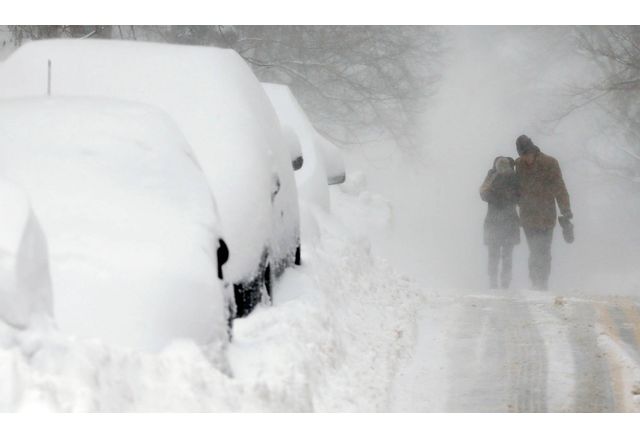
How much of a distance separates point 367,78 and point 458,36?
76.4 feet

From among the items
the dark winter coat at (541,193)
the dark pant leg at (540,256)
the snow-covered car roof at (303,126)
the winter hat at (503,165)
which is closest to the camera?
the snow-covered car roof at (303,126)

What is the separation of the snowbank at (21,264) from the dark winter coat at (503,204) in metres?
10.2

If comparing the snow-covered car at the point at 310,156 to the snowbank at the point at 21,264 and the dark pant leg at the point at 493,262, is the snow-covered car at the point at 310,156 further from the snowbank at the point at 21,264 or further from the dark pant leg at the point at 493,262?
the snowbank at the point at 21,264

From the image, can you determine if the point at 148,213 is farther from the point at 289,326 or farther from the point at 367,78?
the point at 367,78

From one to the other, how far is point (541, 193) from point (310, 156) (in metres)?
3.61

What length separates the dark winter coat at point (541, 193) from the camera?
14.7 meters

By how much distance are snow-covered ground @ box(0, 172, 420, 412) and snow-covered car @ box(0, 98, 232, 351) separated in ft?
0.74

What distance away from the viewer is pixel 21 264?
509cm

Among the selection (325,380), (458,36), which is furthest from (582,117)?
(325,380)

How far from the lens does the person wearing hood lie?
14703 mm

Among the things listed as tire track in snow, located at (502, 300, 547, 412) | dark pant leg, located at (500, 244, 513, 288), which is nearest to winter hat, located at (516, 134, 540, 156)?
dark pant leg, located at (500, 244, 513, 288)

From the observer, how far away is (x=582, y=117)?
41250 mm

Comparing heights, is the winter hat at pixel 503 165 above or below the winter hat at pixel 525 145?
below

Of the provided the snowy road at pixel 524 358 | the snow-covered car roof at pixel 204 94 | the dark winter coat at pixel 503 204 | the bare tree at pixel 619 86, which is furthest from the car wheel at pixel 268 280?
the bare tree at pixel 619 86
